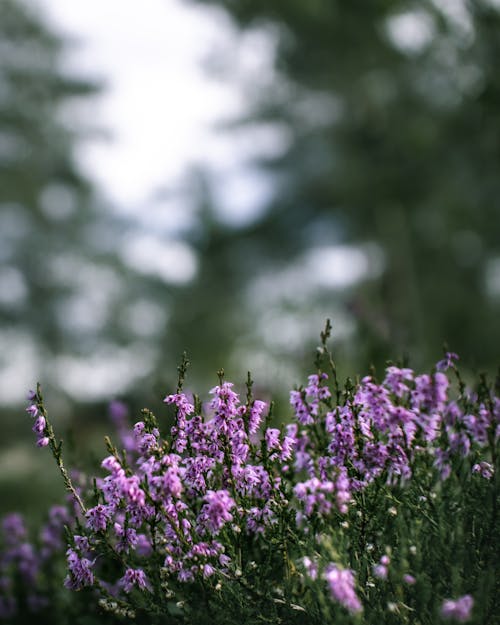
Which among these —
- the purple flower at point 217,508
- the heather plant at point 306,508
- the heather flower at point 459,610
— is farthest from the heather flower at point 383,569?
the purple flower at point 217,508

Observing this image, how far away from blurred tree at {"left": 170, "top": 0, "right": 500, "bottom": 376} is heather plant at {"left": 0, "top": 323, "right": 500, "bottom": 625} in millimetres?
10321

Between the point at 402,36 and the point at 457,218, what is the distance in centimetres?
428

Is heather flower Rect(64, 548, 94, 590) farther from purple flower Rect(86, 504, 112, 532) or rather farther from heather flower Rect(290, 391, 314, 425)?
heather flower Rect(290, 391, 314, 425)

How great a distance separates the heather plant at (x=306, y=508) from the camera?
7.09 ft

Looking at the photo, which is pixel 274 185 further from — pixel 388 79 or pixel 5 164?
pixel 5 164

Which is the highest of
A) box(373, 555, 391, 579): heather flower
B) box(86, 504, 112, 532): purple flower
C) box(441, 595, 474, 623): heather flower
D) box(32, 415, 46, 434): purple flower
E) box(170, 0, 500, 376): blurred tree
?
box(170, 0, 500, 376): blurred tree

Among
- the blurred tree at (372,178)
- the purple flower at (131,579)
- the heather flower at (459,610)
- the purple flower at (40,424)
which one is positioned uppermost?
the blurred tree at (372,178)

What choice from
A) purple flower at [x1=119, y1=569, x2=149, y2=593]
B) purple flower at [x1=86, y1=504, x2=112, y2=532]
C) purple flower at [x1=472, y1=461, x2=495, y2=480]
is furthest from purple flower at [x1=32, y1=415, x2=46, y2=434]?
purple flower at [x1=472, y1=461, x2=495, y2=480]

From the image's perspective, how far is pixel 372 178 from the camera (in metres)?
14.7

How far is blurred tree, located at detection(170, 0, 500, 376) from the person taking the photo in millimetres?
13570

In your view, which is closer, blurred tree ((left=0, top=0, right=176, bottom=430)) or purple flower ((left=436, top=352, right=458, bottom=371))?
purple flower ((left=436, top=352, right=458, bottom=371))

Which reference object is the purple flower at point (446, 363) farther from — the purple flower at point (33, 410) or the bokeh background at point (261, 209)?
the bokeh background at point (261, 209)

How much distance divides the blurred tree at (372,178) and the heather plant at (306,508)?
10321 millimetres

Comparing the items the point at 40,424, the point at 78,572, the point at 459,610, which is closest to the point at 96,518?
the point at 78,572
